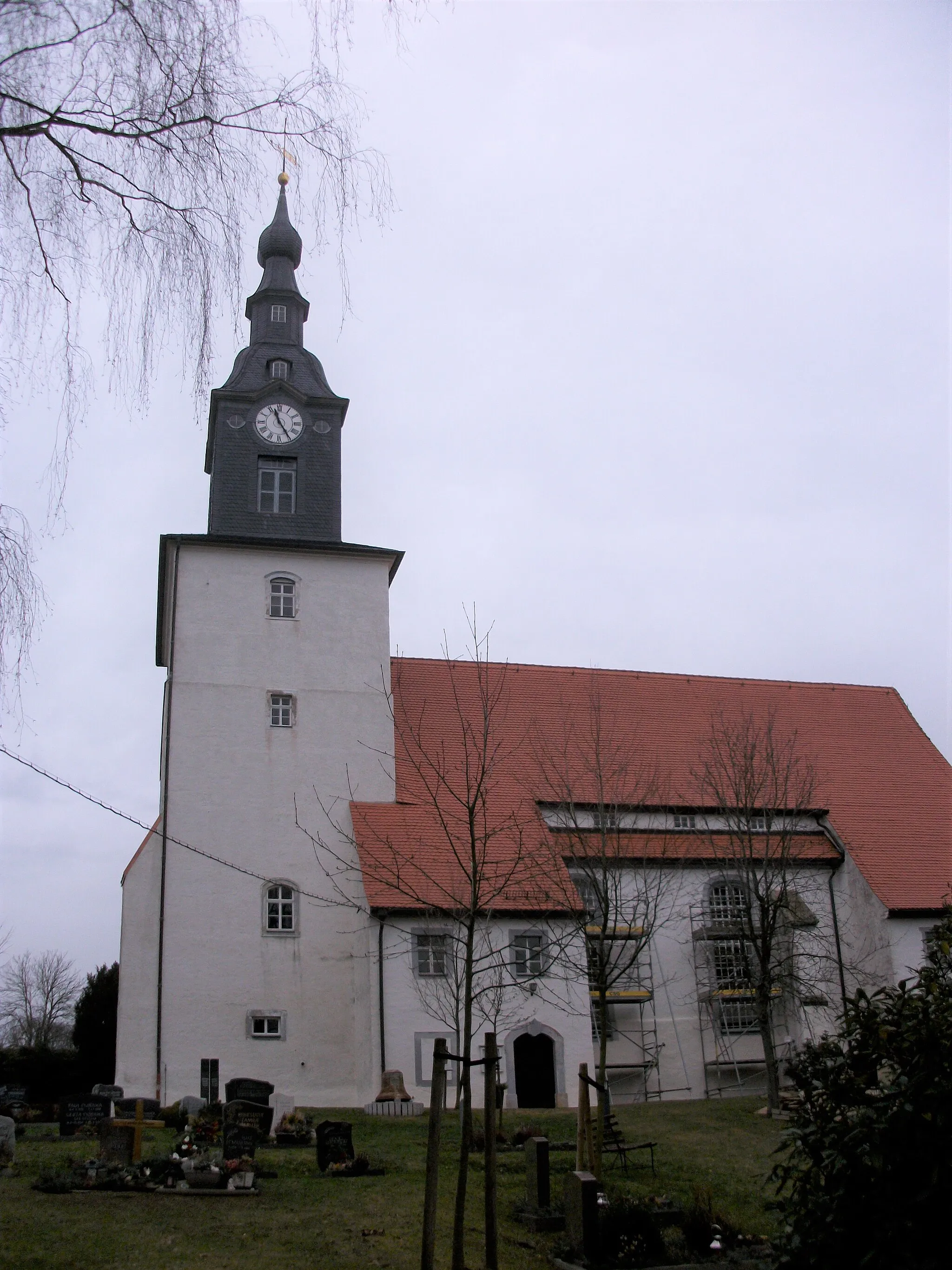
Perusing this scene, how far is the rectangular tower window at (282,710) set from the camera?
25531mm

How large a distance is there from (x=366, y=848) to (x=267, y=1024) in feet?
13.0

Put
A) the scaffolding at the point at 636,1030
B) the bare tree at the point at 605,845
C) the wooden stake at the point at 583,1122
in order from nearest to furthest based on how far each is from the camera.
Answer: the wooden stake at the point at 583,1122
the bare tree at the point at 605,845
the scaffolding at the point at 636,1030

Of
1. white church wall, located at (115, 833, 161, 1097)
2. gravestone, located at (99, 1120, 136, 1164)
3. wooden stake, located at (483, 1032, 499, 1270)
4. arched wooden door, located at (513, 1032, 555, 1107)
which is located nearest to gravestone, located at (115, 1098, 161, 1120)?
white church wall, located at (115, 833, 161, 1097)

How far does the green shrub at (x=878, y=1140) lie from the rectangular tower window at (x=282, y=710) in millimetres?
19371

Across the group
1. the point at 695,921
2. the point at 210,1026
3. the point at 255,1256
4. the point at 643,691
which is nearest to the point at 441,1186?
the point at 255,1256

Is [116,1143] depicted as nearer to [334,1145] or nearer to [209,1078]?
[334,1145]

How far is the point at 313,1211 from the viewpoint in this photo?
12.2 m

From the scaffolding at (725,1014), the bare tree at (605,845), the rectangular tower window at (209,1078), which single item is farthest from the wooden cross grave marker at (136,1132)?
the scaffolding at (725,1014)

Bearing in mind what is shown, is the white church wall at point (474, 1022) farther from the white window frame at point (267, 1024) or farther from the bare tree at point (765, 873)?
the bare tree at point (765, 873)

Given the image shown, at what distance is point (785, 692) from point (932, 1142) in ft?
89.8

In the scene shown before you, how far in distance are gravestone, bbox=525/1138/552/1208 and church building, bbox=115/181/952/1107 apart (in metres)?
7.51

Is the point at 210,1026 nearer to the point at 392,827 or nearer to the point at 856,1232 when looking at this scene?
the point at 392,827

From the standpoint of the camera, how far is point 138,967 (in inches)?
912

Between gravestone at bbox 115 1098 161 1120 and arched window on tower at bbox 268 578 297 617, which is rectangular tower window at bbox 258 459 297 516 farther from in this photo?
gravestone at bbox 115 1098 161 1120
